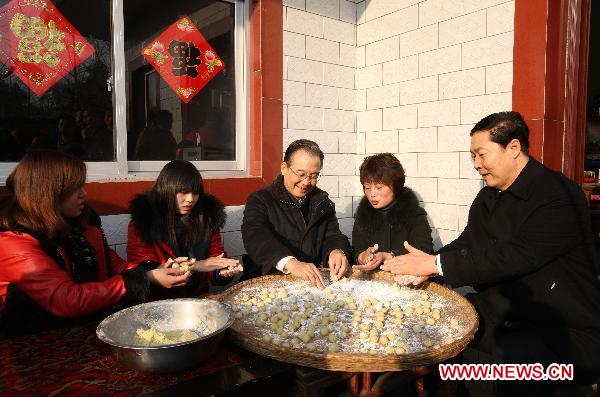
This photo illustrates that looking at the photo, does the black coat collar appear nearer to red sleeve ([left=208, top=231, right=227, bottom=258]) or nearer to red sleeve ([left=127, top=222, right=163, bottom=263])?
red sleeve ([left=208, top=231, right=227, bottom=258])

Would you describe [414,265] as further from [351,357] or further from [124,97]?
[124,97]

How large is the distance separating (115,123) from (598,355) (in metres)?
3.78

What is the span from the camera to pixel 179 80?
4.13 meters

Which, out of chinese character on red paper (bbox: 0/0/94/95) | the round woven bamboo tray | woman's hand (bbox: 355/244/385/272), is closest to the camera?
the round woven bamboo tray

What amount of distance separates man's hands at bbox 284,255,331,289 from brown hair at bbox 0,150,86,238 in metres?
1.26

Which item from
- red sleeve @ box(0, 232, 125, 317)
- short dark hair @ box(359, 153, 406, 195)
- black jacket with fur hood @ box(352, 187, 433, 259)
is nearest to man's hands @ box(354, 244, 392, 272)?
black jacket with fur hood @ box(352, 187, 433, 259)

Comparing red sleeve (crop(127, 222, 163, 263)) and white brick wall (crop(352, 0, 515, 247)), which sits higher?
white brick wall (crop(352, 0, 515, 247))

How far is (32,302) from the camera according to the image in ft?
6.73

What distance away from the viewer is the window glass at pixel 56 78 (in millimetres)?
3277

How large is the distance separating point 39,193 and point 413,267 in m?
2.00

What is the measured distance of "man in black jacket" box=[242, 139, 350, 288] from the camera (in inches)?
120

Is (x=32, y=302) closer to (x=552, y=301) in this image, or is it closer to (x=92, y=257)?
(x=92, y=257)

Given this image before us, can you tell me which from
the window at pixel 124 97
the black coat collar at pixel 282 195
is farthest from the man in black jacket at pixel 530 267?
the window at pixel 124 97

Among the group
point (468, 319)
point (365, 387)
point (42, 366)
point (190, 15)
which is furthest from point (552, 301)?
point (190, 15)
